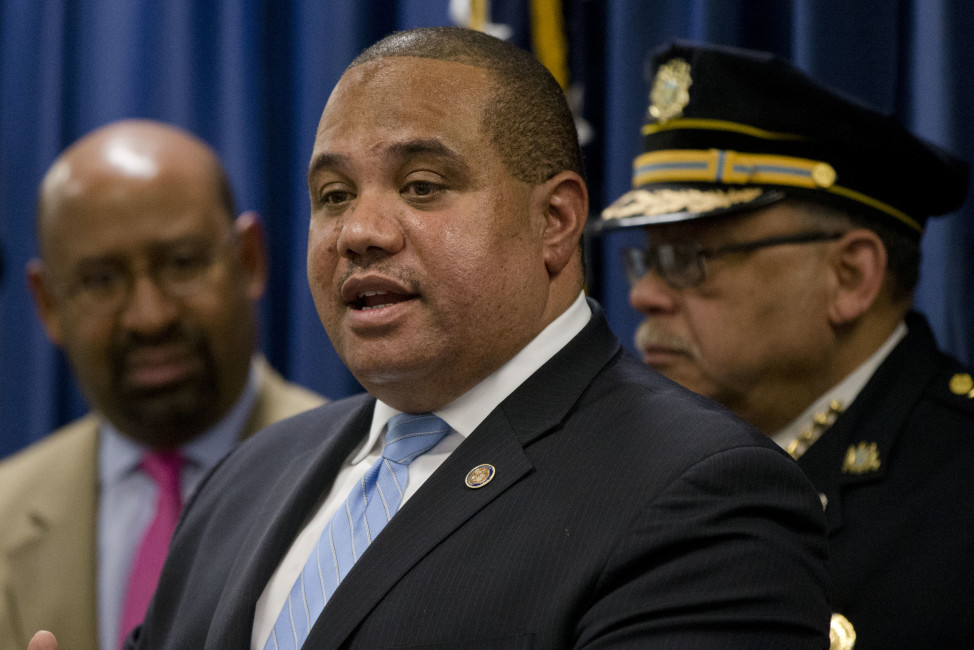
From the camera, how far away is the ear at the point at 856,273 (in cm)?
183

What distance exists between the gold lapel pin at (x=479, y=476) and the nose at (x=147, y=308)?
1.23 meters

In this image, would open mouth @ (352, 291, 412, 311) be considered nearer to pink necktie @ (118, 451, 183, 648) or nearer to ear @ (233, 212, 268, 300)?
pink necktie @ (118, 451, 183, 648)

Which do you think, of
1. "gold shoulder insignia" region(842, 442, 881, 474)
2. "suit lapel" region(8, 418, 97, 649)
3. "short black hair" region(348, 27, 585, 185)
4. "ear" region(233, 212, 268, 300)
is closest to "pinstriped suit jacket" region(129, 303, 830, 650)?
"short black hair" region(348, 27, 585, 185)

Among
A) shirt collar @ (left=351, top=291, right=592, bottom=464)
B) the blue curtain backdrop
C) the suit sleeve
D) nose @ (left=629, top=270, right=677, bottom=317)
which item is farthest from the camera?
the blue curtain backdrop

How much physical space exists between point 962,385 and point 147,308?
1.46 meters

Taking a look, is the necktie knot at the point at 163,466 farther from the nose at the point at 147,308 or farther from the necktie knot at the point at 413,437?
the necktie knot at the point at 413,437

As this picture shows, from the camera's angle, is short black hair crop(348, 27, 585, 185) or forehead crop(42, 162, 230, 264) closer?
short black hair crop(348, 27, 585, 185)

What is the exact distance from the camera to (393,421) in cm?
133

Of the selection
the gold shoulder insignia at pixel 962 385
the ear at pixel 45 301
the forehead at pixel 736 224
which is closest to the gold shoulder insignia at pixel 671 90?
the forehead at pixel 736 224

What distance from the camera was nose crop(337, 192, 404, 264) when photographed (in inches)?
48.3

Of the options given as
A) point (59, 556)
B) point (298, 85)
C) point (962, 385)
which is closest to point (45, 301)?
point (59, 556)

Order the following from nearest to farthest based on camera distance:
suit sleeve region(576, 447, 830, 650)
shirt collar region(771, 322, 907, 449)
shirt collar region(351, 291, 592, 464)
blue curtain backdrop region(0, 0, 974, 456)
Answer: suit sleeve region(576, 447, 830, 650)
shirt collar region(351, 291, 592, 464)
shirt collar region(771, 322, 907, 449)
blue curtain backdrop region(0, 0, 974, 456)

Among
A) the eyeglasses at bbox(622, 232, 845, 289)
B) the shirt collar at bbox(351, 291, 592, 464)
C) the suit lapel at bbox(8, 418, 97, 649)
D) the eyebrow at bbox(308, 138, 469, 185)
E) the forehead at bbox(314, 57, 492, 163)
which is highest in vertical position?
the forehead at bbox(314, 57, 492, 163)

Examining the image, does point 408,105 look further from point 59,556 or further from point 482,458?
point 59,556
